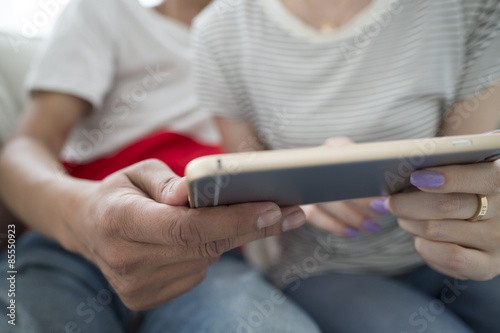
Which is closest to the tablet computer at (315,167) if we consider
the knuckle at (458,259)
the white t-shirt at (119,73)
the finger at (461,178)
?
the finger at (461,178)

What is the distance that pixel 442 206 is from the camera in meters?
0.39

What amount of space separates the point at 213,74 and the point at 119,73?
32 cm

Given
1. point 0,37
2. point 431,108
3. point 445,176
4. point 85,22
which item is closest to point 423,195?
point 445,176

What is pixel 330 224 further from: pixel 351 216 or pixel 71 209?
pixel 71 209

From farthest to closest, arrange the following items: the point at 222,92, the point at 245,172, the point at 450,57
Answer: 1. the point at 222,92
2. the point at 450,57
3. the point at 245,172

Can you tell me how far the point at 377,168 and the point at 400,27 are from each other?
363 mm

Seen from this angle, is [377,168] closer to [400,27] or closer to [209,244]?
[209,244]

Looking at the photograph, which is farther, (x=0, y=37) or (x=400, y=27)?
(x=0, y=37)

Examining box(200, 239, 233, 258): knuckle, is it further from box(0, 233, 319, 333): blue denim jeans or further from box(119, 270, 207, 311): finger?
box(0, 233, 319, 333): blue denim jeans

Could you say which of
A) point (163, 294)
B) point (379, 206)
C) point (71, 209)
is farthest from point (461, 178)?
point (71, 209)

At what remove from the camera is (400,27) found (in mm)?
565

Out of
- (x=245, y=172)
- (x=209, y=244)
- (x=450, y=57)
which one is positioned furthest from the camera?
(x=450, y=57)

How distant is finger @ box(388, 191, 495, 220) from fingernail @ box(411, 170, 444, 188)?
42mm

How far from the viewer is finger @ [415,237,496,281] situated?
16.3 inches
